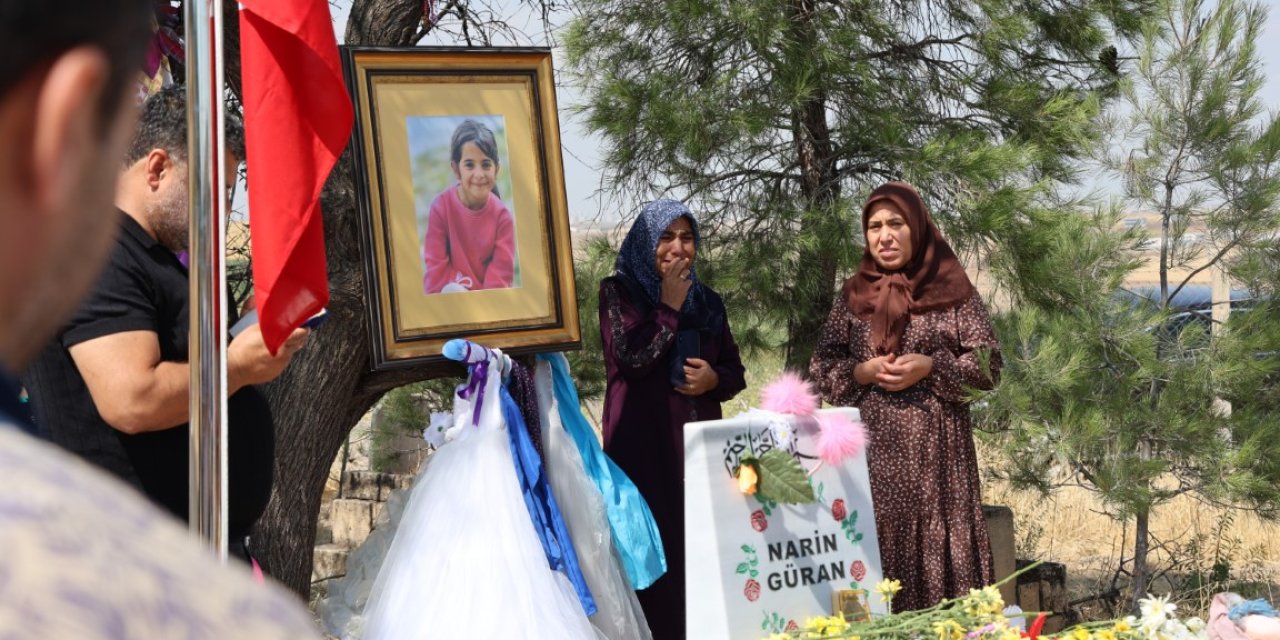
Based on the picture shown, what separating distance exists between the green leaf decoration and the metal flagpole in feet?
4.69

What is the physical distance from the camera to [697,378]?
165 inches

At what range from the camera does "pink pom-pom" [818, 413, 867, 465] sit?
335 cm

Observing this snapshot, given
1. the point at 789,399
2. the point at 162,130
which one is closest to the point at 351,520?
the point at 789,399

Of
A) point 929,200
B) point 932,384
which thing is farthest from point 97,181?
point 929,200

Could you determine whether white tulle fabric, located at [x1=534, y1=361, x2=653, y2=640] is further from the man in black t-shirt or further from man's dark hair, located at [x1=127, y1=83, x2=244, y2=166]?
man's dark hair, located at [x1=127, y1=83, x2=244, y2=166]

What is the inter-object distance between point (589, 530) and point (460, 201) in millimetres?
1059

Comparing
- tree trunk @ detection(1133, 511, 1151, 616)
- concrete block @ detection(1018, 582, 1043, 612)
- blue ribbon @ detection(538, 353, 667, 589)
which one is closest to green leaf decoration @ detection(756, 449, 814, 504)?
blue ribbon @ detection(538, 353, 667, 589)

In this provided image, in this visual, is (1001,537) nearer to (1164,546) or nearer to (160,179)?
(1164,546)

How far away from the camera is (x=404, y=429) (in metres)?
5.83

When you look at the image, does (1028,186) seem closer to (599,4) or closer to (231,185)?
(599,4)

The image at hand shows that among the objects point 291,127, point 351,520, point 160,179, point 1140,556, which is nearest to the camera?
point 160,179

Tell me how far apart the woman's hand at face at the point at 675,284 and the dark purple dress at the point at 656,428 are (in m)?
0.04

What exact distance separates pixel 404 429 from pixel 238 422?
11.2ft

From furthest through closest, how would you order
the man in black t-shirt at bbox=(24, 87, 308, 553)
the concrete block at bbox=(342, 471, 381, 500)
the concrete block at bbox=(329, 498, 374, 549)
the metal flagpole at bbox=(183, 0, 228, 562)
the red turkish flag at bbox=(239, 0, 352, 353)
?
the concrete block at bbox=(342, 471, 381, 500) → the concrete block at bbox=(329, 498, 374, 549) → the red turkish flag at bbox=(239, 0, 352, 353) → the man in black t-shirt at bbox=(24, 87, 308, 553) → the metal flagpole at bbox=(183, 0, 228, 562)
